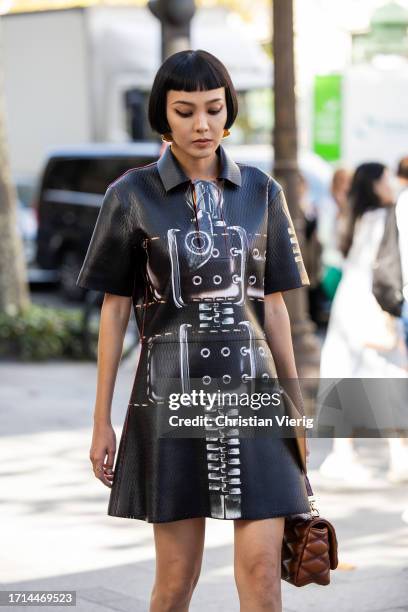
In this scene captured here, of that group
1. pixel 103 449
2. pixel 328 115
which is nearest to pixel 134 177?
pixel 103 449

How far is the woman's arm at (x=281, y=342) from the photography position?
367 centimetres

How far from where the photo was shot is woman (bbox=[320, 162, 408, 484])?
7.67 meters

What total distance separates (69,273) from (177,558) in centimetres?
1527

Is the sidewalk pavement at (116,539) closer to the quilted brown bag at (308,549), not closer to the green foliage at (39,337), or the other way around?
the quilted brown bag at (308,549)

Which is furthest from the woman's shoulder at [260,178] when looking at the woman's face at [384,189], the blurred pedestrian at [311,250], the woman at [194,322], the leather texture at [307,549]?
the blurred pedestrian at [311,250]

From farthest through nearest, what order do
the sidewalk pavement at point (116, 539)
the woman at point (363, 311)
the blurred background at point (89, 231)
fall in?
the woman at point (363, 311)
the blurred background at point (89, 231)
the sidewalk pavement at point (116, 539)

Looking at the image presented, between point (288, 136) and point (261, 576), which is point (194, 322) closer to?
point (261, 576)

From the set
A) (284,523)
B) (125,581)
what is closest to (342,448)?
(125,581)

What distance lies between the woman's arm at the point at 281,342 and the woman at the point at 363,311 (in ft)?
12.8

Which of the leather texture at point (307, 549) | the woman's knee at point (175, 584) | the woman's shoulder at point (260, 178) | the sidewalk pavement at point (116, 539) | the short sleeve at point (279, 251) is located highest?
the woman's shoulder at point (260, 178)

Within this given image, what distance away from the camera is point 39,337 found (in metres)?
12.1

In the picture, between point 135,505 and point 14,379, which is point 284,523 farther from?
point 14,379

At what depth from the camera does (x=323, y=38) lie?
29172mm

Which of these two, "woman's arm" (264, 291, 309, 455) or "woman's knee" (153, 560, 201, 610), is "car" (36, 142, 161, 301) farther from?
"woman's knee" (153, 560, 201, 610)
